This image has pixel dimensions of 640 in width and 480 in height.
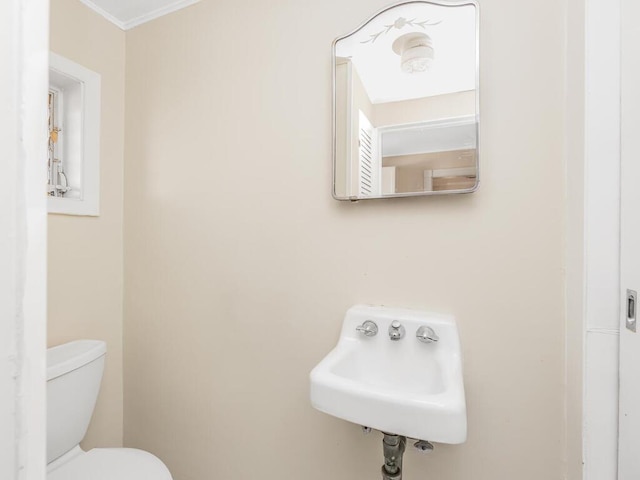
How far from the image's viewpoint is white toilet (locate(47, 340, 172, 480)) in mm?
1034

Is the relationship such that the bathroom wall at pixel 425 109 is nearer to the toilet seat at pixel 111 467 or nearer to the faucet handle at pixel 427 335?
the faucet handle at pixel 427 335

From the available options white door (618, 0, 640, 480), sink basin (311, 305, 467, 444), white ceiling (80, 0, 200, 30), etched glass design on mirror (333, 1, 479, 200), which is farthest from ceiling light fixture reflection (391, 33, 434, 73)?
white ceiling (80, 0, 200, 30)

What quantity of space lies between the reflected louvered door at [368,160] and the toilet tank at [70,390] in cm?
118

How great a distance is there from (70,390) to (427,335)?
4.08ft

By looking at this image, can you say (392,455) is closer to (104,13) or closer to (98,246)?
(98,246)

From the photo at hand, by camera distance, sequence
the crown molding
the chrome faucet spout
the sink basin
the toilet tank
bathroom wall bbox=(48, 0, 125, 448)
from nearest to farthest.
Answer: the sink basin, the chrome faucet spout, the toilet tank, bathroom wall bbox=(48, 0, 125, 448), the crown molding

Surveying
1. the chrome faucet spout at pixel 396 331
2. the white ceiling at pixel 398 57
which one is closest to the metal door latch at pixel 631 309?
the chrome faucet spout at pixel 396 331

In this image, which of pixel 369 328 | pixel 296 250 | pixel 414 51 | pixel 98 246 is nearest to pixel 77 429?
pixel 98 246

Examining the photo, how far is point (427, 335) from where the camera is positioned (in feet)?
3.09

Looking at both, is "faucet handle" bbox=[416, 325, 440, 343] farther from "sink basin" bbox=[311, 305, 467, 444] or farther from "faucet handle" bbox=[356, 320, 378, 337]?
"faucet handle" bbox=[356, 320, 378, 337]

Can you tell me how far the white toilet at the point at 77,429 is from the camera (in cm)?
103

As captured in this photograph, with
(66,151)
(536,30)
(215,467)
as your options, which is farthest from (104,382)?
(536,30)

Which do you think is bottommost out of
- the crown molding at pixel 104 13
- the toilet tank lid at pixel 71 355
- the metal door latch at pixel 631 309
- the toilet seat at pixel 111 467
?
the toilet seat at pixel 111 467

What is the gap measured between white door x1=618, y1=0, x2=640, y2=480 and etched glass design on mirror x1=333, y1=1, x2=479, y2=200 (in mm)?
315
